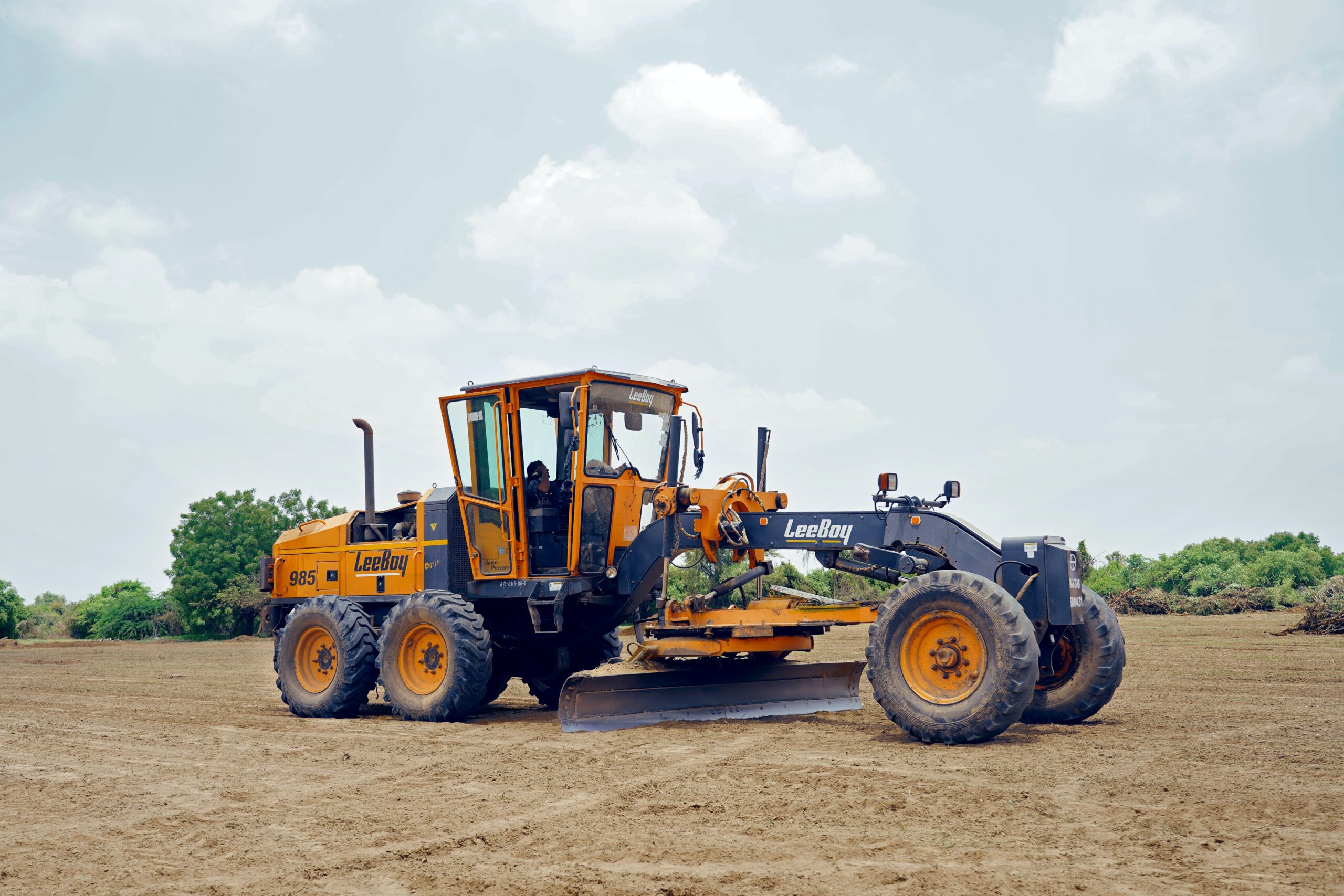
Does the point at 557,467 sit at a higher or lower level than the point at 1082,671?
higher

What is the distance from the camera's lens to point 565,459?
11.6 metres

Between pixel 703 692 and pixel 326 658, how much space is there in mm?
4597

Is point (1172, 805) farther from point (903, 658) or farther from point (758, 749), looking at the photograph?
point (758, 749)

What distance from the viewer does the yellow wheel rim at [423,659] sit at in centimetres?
1137

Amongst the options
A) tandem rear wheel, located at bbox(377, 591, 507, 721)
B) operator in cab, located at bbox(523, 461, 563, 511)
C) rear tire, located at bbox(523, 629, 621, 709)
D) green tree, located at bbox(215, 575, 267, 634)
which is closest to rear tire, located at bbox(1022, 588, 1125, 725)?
rear tire, located at bbox(523, 629, 621, 709)

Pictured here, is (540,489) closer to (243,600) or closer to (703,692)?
(703,692)

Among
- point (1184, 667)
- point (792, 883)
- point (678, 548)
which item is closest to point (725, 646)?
point (678, 548)

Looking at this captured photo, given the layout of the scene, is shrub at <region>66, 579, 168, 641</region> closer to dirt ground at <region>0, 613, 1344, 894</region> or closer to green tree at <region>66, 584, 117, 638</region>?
green tree at <region>66, 584, 117, 638</region>

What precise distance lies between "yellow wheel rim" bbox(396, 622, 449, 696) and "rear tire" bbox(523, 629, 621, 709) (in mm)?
1470

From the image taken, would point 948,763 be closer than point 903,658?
Yes

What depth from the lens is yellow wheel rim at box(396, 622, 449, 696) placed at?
11367mm

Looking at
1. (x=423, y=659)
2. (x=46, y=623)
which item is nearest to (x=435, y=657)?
(x=423, y=659)

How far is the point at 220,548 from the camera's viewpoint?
3897cm

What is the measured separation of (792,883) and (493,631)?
7.66 m
